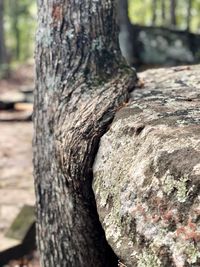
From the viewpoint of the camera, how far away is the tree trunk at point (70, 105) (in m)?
3.27

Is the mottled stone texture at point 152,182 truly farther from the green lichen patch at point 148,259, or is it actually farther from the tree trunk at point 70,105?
the tree trunk at point 70,105

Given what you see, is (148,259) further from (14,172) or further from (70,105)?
(14,172)

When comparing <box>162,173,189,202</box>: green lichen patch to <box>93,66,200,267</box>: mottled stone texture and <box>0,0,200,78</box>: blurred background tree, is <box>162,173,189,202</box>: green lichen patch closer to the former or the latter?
<box>93,66,200,267</box>: mottled stone texture

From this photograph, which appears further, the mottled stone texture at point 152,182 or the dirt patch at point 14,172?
the dirt patch at point 14,172

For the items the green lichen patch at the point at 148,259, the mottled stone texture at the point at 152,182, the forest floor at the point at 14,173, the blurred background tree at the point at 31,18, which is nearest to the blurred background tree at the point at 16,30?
the blurred background tree at the point at 31,18

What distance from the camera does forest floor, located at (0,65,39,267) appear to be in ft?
20.1

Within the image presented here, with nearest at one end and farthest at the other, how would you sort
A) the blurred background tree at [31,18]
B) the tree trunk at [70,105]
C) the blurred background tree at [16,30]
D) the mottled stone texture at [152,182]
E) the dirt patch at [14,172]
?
1. the mottled stone texture at [152,182]
2. the tree trunk at [70,105]
3. the dirt patch at [14,172]
4. the blurred background tree at [31,18]
5. the blurred background tree at [16,30]

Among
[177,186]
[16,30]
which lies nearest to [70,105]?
[177,186]

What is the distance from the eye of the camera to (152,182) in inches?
92.4

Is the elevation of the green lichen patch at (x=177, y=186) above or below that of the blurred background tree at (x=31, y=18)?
above

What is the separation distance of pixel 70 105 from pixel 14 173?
466cm

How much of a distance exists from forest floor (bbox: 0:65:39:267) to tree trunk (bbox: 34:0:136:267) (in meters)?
2.08

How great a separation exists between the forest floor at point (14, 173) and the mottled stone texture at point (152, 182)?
2844 mm

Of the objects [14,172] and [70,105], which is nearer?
[70,105]
